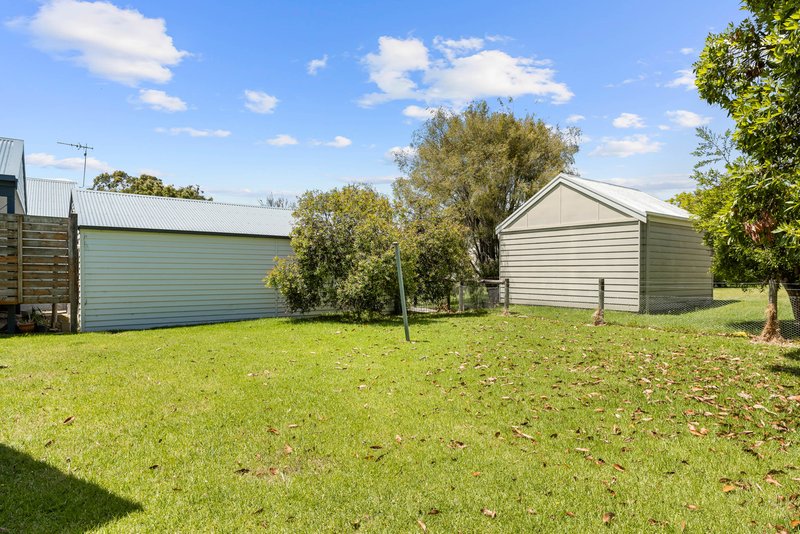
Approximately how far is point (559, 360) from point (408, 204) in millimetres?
11114

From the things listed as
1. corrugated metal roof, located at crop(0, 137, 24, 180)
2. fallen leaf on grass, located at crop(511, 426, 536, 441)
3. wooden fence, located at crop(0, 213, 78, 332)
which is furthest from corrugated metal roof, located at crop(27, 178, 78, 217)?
fallen leaf on grass, located at crop(511, 426, 536, 441)

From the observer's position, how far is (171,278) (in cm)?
1286

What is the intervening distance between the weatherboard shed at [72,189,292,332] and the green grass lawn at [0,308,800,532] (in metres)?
4.47

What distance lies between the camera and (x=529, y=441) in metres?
4.11

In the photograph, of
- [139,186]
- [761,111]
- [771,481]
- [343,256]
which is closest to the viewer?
[771,481]

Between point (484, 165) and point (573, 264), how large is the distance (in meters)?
7.39

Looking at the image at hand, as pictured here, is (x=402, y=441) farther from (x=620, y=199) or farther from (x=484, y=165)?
(x=484, y=165)

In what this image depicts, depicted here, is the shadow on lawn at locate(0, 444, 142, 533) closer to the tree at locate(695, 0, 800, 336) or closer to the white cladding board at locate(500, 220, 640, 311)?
the tree at locate(695, 0, 800, 336)

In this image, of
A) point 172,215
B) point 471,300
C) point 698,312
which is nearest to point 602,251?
point 698,312

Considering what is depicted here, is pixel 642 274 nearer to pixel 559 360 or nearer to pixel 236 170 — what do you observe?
pixel 559 360

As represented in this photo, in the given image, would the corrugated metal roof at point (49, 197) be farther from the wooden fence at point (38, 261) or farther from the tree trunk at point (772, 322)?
the tree trunk at point (772, 322)

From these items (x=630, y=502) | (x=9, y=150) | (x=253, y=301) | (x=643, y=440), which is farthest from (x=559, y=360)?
(x=9, y=150)

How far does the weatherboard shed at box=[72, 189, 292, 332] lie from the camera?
1179 centimetres

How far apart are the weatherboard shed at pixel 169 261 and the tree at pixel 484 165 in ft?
27.8
